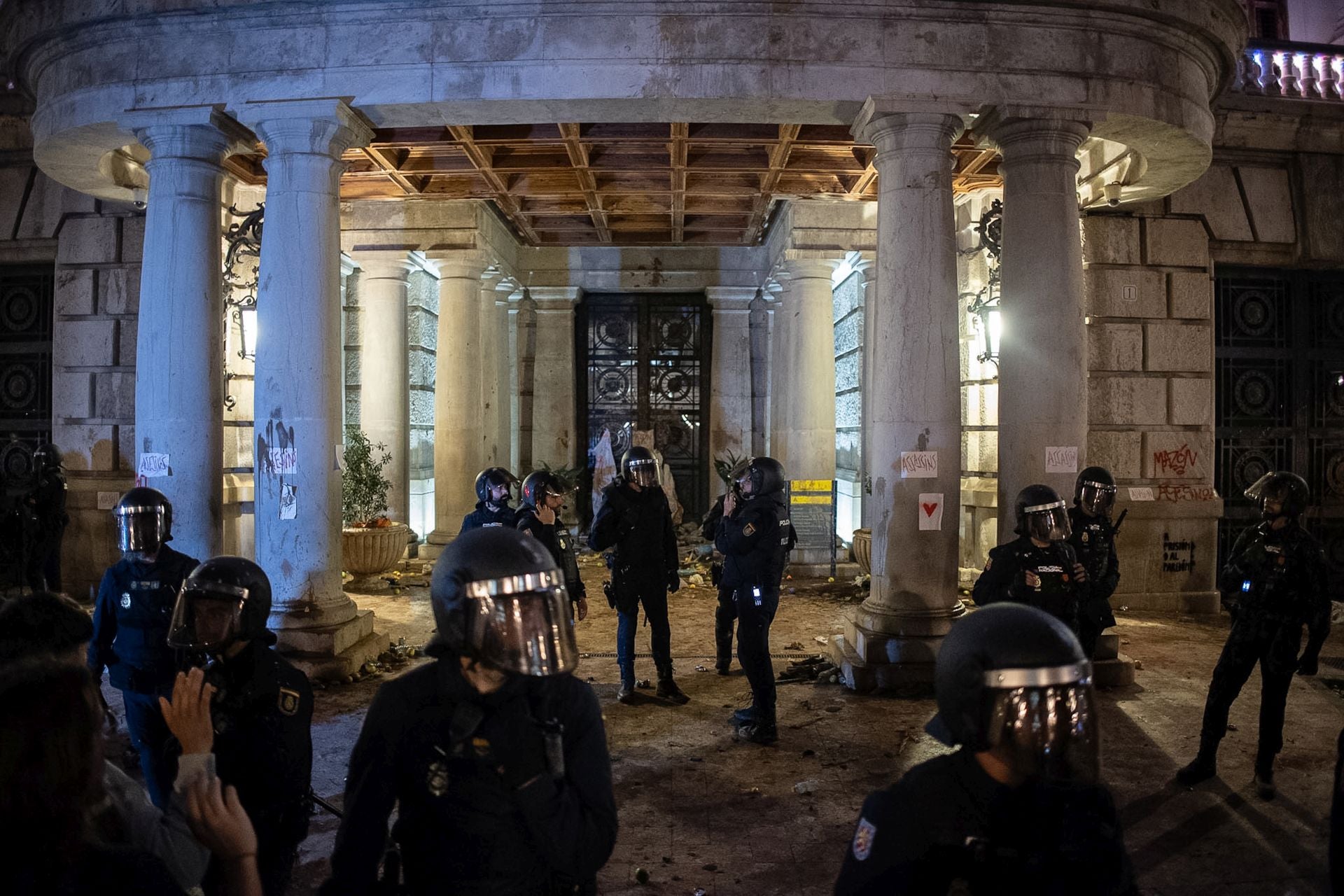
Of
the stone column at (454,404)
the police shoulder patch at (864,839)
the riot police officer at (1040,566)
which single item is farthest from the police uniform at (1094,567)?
the stone column at (454,404)

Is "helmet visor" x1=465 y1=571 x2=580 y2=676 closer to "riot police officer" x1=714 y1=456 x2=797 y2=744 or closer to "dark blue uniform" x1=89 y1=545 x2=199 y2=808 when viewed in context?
"dark blue uniform" x1=89 y1=545 x2=199 y2=808

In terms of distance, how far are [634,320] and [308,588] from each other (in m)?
11.5

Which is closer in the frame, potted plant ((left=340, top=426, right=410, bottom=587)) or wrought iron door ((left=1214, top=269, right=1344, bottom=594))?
wrought iron door ((left=1214, top=269, right=1344, bottom=594))

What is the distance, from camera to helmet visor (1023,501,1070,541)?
5609 millimetres

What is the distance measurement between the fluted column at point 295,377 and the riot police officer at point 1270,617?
6.57 m

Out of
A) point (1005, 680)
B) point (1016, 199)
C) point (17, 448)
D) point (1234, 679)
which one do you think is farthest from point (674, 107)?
point (17, 448)

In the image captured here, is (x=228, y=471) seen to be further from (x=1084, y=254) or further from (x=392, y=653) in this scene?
(x=1084, y=254)

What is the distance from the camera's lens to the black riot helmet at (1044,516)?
561cm

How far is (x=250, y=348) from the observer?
36.7ft

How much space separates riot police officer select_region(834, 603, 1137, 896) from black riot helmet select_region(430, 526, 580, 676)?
2.65 feet

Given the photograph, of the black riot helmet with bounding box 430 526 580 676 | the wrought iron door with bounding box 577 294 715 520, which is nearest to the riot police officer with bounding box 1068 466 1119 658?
the black riot helmet with bounding box 430 526 580 676

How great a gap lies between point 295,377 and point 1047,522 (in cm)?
605

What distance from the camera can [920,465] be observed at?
7543 millimetres

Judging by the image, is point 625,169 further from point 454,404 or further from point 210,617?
point 210,617
